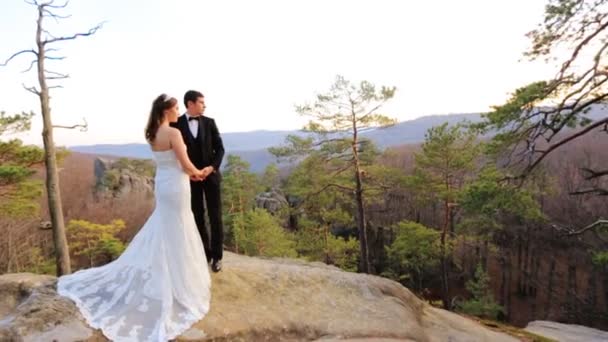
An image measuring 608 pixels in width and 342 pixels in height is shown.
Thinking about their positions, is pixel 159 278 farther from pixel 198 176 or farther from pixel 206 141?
pixel 206 141

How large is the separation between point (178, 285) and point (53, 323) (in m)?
→ 1.12

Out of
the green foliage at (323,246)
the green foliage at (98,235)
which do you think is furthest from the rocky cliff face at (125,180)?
the green foliage at (323,246)

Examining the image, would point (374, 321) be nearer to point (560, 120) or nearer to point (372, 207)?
point (560, 120)

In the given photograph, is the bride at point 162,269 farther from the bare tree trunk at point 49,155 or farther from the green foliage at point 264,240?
the green foliage at point 264,240

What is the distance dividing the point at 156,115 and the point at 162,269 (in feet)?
5.22

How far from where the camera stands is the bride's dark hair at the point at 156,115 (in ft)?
14.3

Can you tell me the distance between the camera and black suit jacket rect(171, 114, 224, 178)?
15.5ft

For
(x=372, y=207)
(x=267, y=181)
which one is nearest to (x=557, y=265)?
(x=372, y=207)

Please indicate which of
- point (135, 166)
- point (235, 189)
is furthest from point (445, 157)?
point (135, 166)

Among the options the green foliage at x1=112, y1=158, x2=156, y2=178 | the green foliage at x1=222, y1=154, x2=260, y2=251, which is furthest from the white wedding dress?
the green foliage at x1=112, y1=158, x2=156, y2=178

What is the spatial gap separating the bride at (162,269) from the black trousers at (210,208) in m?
0.27

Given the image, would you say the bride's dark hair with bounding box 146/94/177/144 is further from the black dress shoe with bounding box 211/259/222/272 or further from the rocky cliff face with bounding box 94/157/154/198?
the rocky cliff face with bounding box 94/157/154/198

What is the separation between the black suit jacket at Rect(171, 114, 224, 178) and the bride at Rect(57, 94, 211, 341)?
229 millimetres

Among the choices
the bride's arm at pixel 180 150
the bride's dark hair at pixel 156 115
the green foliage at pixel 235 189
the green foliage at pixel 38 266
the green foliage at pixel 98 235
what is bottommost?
the green foliage at pixel 38 266
